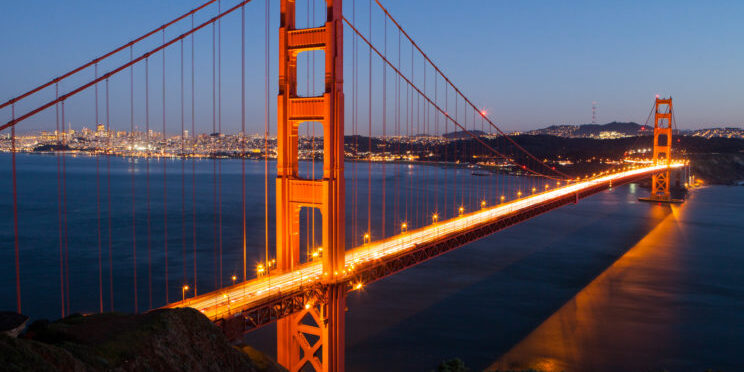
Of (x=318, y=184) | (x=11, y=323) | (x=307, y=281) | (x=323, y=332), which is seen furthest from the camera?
(x=318, y=184)

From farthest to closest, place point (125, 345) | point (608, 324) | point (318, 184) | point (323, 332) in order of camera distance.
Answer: point (608, 324), point (318, 184), point (323, 332), point (125, 345)

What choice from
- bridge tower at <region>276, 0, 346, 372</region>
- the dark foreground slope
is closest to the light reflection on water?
bridge tower at <region>276, 0, 346, 372</region>

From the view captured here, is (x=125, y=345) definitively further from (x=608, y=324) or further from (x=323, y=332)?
(x=608, y=324)

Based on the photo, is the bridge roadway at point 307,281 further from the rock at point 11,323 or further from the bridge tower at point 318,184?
the rock at point 11,323

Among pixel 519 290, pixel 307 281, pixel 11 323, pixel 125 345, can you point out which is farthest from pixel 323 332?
pixel 519 290

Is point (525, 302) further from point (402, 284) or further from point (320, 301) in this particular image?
point (320, 301)
